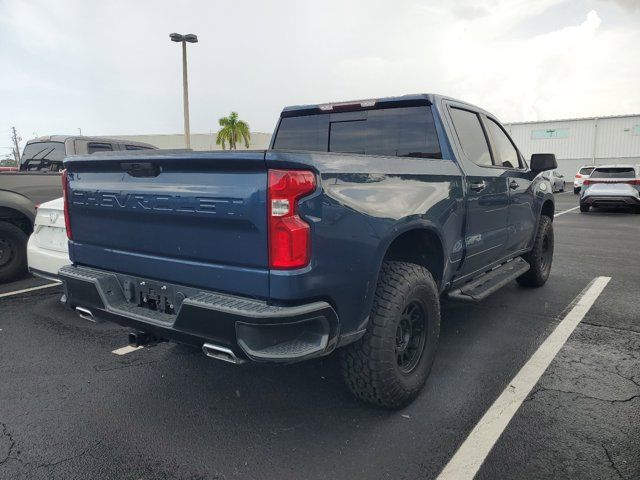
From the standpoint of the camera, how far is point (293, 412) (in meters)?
2.92

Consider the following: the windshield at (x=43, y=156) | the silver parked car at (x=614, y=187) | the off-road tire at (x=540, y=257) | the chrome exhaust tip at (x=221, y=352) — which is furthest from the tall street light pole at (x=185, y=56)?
the chrome exhaust tip at (x=221, y=352)

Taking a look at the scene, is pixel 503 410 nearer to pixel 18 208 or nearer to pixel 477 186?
pixel 477 186

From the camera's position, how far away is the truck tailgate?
7.33 feet

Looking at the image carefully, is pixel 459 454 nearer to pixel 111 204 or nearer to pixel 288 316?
pixel 288 316

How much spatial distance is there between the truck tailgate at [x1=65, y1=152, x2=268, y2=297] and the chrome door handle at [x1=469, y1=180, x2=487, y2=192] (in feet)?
6.58

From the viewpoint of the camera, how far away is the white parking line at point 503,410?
2.37 meters

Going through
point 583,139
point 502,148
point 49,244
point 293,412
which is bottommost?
point 293,412

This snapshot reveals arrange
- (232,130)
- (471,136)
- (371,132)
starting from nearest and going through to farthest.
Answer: (371,132) < (471,136) < (232,130)

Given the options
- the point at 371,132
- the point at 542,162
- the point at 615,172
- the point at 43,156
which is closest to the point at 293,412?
the point at 371,132

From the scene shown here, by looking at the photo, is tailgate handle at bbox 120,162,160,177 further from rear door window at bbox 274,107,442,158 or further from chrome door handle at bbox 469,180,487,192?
chrome door handle at bbox 469,180,487,192

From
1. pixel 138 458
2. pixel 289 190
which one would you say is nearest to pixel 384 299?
pixel 289 190

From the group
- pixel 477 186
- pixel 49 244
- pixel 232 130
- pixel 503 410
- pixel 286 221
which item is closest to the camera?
pixel 286 221

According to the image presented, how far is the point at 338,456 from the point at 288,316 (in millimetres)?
856

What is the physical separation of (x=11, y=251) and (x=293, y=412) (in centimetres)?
485
